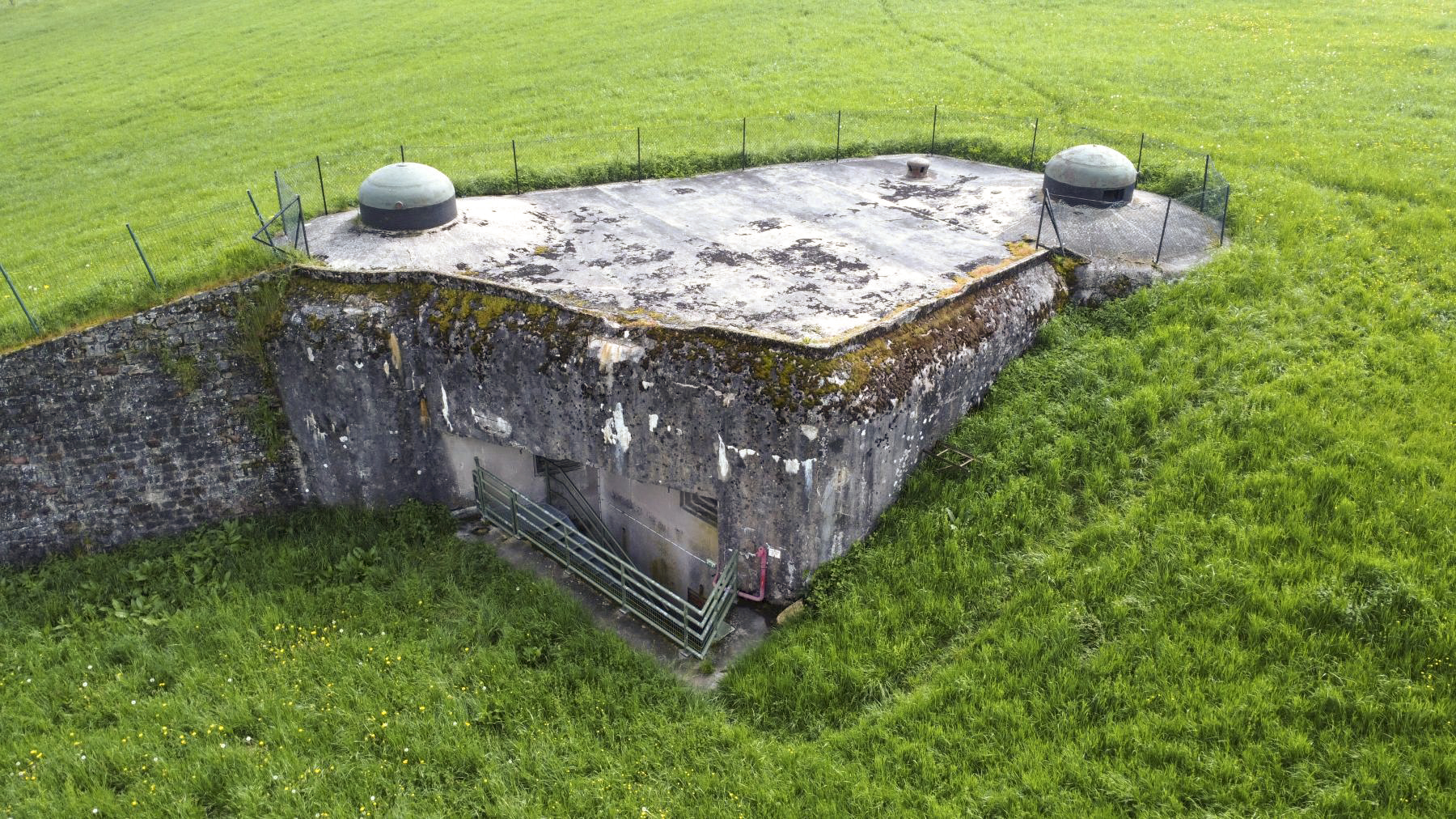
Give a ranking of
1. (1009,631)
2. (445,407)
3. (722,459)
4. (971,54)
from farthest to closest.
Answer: (971,54) < (445,407) < (722,459) < (1009,631)

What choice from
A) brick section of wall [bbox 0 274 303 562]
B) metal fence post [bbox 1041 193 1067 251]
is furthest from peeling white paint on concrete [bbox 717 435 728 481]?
brick section of wall [bbox 0 274 303 562]

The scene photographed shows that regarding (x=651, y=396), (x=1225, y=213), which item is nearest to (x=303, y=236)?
(x=651, y=396)

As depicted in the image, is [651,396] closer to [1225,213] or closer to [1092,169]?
[1092,169]

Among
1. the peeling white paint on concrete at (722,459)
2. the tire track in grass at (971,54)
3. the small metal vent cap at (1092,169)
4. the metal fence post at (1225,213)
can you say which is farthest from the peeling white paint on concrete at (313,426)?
the tire track in grass at (971,54)

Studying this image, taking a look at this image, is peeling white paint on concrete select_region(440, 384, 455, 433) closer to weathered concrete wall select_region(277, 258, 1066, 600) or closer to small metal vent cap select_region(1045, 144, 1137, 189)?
weathered concrete wall select_region(277, 258, 1066, 600)

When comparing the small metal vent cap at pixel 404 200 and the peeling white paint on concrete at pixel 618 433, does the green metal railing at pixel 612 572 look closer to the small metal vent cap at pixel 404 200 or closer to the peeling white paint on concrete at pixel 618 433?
the peeling white paint on concrete at pixel 618 433

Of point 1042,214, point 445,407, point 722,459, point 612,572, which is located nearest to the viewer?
point 722,459

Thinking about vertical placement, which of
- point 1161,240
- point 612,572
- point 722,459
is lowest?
point 612,572
